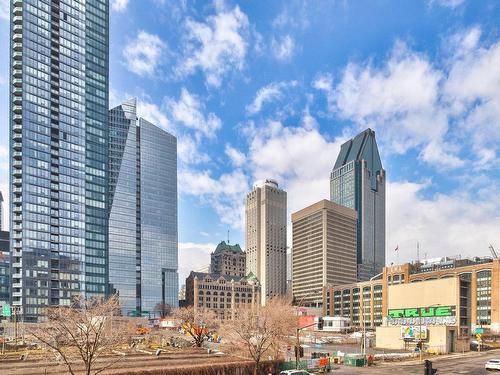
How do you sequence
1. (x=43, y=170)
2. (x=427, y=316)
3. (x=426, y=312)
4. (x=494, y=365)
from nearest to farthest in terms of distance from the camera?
(x=494, y=365) → (x=427, y=316) → (x=426, y=312) → (x=43, y=170)

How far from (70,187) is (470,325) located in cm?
17087

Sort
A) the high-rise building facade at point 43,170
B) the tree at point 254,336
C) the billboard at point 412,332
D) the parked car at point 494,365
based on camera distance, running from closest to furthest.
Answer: the tree at point 254,336
the parked car at point 494,365
the billboard at point 412,332
the high-rise building facade at point 43,170

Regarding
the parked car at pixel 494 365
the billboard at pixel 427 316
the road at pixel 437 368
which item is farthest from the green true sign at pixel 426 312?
the parked car at pixel 494 365

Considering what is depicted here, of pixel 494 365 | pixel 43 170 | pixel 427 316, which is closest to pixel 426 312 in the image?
pixel 427 316

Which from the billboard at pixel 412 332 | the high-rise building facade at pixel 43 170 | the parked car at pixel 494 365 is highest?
the high-rise building facade at pixel 43 170

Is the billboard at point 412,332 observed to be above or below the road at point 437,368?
below

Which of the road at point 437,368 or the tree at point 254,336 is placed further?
the road at point 437,368

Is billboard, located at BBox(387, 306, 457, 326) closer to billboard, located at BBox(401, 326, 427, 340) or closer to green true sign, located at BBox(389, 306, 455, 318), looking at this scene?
green true sign, located at BBox(389, 306, 455, 318)

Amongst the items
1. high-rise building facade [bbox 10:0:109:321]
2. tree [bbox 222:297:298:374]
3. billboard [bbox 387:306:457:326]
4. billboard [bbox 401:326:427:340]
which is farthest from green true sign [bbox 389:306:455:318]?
high-rise building facade [bbox 10:0:109:321]

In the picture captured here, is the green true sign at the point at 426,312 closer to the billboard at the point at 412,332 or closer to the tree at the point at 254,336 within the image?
the billboard at the point at 412,332

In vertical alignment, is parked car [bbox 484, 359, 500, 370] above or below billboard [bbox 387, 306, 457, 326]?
above

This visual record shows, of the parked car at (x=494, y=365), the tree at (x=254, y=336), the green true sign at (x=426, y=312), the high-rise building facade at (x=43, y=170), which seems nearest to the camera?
the tree at (x=254, y=336)

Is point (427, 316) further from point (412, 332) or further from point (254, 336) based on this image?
point (254, 336)

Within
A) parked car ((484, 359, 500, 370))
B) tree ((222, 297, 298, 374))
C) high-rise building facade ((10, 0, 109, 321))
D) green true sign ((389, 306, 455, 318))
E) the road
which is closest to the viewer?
tree ((222, 297, 298, 374))
